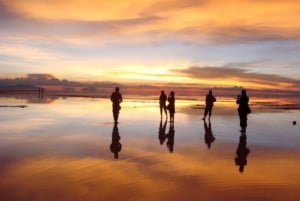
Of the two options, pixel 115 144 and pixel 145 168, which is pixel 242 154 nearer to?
pixel 145 168

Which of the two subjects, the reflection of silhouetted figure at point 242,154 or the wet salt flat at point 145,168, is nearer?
the wet salt flat at point 145,168

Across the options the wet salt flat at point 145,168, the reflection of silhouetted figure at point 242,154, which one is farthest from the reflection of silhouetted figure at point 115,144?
the reflection of silhouetted figure at point 242,154

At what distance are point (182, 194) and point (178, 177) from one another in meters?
1.57

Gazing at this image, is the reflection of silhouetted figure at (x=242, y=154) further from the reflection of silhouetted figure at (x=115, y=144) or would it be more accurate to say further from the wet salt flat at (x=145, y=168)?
the reflection of silhouetted figure at (x=115, y=144)

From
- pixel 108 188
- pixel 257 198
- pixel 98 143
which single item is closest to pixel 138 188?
pixel 108 188

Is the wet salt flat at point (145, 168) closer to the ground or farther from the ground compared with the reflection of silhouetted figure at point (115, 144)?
farther from the ground

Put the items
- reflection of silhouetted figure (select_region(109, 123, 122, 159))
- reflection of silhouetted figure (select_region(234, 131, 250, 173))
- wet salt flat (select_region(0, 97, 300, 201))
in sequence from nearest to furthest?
wet salt flat (select_region(0, 97, 300, 201)) → reflection of silhouetted figure (select_region(234, 131, 250, 173)) → reflection of silhouetted figure (select_region(109, 123, 122, 159))

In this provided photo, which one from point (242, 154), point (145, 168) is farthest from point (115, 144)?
point (242, 154)

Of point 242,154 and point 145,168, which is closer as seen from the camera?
point 145,168

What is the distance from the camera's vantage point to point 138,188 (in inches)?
351

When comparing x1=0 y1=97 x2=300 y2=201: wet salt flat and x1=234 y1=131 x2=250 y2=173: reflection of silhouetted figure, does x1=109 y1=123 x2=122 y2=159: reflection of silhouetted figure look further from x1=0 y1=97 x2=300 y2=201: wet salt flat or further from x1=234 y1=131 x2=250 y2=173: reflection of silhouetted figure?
x1=234 y1=131 x2=250 y2=173: reflection of silhouetted figure

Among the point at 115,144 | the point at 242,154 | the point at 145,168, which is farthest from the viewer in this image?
the point at 115,144

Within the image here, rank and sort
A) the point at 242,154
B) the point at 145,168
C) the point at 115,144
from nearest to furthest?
the point at 145,168 < the point at 242,154 < the point at 115,144

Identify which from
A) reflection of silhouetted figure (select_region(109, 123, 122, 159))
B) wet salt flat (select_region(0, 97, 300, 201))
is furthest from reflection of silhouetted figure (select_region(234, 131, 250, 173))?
reflection of silhouetted figure (select_region(109, 123, 122, 159))
